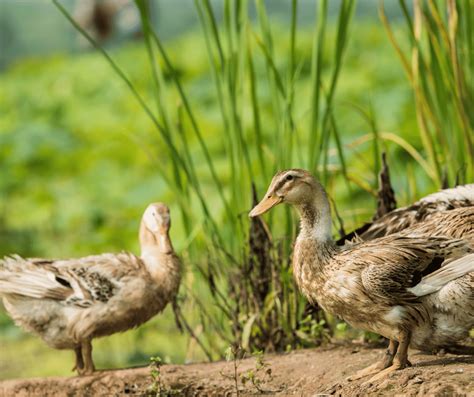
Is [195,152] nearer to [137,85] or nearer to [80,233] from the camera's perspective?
[80,233]

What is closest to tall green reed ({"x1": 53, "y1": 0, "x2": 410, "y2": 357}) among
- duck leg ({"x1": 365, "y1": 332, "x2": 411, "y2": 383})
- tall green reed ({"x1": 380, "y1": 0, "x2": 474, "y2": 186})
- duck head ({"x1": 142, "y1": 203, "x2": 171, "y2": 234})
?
duck head ({"x1": 142, "y1": 203, "x2": 171, "y2": 234})

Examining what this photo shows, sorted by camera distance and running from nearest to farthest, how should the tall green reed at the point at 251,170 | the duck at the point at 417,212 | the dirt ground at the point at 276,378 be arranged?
1. the dirt ground at the point at 276,378
2. the duck at the point at 417,212
3. the tall green reed at the point at 251,170

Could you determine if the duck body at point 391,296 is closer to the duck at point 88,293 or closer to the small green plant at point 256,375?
the small green plant at point 256,375

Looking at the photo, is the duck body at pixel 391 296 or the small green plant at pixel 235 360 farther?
the small green plant at pixel 235 360

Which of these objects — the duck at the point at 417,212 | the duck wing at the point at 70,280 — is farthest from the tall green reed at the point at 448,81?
the duck wing at the point at 70,280

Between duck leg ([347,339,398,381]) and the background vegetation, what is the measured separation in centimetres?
68

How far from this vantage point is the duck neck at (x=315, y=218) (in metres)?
4.14

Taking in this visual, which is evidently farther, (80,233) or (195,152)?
(195,152)

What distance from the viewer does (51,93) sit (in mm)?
13992

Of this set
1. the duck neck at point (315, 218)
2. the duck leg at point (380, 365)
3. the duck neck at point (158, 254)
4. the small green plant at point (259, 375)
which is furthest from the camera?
the duck neck at point (158, 254)

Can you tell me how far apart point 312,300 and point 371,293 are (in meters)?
0.38

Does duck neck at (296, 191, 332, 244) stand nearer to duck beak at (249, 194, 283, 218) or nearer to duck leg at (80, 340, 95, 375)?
duck beak at (249, 194, 283, 218)

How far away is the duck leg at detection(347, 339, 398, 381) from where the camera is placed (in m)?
4.04

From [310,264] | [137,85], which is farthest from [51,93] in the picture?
[310,264]
